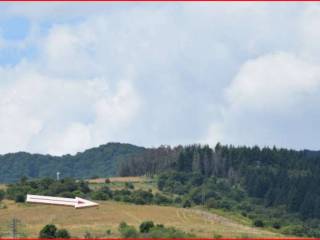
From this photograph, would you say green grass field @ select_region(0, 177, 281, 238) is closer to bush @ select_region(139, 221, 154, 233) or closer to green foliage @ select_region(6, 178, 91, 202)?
bush @ select_region(139, 221, 154, 233)

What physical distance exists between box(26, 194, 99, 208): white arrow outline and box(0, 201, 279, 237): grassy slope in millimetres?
1879

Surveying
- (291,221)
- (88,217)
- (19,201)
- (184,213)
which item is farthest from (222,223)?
(291,221)

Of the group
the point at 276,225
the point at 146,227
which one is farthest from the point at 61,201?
the point at 146,227

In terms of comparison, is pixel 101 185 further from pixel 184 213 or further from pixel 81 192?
pixel 184 213

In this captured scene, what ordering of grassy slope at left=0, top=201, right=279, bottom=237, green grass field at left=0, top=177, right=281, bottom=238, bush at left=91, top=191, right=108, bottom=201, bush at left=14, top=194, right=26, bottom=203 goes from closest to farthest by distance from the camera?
green grass field at left=0, top=177, right=281, bottom=238 < grassy slope at left=0, top=201, right=279, bottom=237 < bush at left=14, top=194, right=26, bottom=203 < bush at left=91, top=191, right=108, bottom=201

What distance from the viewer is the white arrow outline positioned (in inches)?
5817

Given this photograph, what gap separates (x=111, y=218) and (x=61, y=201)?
1654 centimetres

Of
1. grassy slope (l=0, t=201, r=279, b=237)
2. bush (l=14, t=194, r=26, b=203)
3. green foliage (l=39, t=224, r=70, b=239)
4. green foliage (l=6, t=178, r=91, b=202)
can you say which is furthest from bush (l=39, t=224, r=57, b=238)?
green foliage (l=6, t=178, r=91, b=202)

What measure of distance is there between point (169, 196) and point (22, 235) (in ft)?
271

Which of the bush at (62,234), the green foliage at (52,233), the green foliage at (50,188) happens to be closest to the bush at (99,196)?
the green foliage at (50,188)

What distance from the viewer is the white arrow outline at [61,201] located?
14775cm

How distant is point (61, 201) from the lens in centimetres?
14938

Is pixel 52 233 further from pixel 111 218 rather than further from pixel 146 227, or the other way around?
pixel 111 218

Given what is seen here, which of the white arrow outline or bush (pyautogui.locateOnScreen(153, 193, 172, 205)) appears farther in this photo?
bush (pyautogui.locateOnScreen(153, 193, 172, 205))
